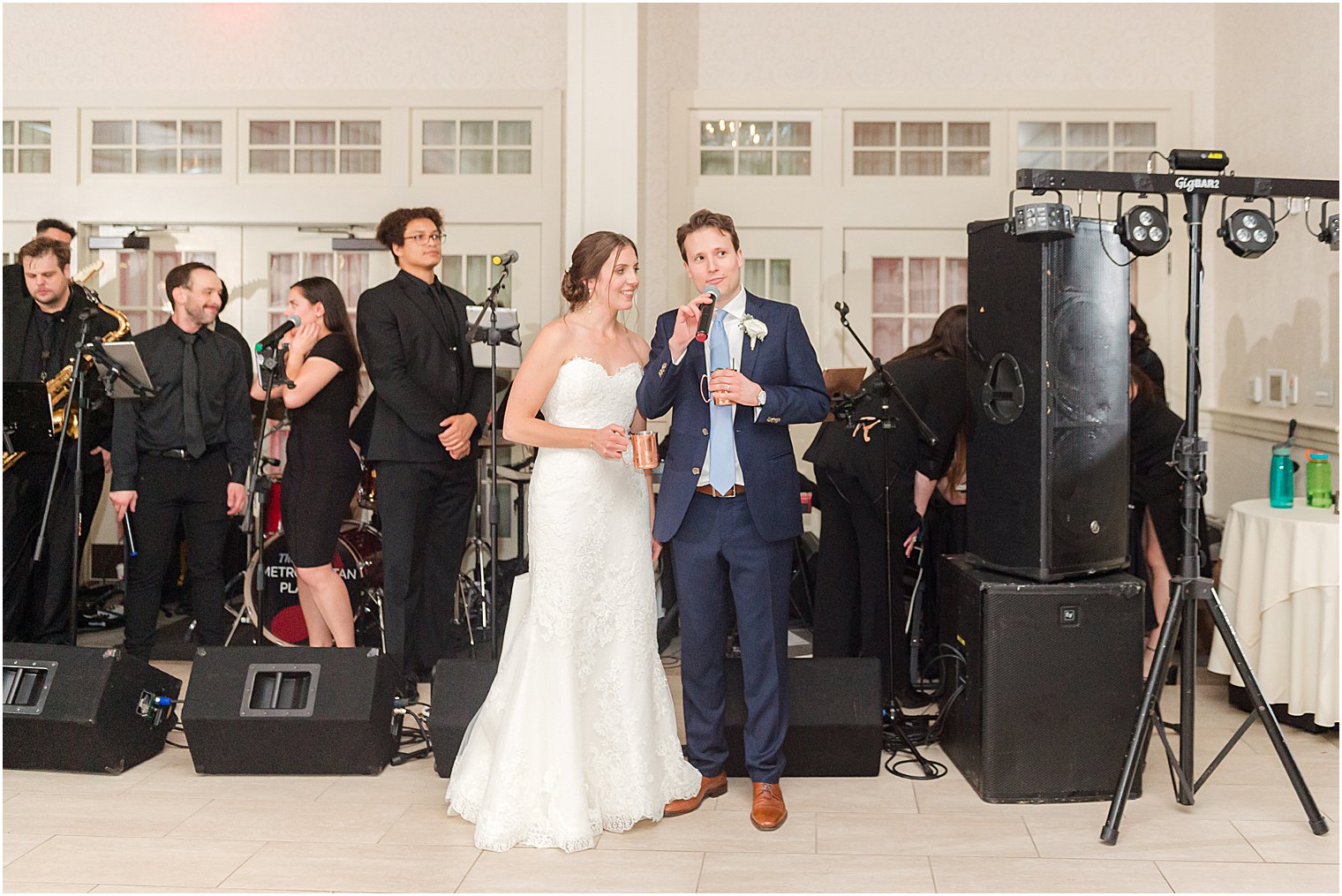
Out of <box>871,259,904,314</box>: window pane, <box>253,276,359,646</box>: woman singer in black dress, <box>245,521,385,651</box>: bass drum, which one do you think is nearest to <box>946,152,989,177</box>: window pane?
<box>871,259,904,314</box>: window pane

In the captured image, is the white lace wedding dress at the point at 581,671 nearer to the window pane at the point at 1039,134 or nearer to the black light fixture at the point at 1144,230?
the black light fixture at the point at 1144,230

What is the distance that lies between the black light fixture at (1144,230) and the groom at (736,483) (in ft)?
2.90

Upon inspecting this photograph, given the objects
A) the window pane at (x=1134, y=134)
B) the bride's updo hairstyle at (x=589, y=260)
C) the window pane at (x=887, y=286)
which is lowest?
the bride's updo hairstyle at (x=589, y=260)

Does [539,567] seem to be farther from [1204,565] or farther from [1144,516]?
[1204,565]

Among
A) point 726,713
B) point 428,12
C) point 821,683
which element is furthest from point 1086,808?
point 428,12

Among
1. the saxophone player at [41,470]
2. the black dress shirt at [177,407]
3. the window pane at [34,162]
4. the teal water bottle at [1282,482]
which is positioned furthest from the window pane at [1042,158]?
the window pane at [34,162]

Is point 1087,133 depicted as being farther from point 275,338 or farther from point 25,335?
point 25,335

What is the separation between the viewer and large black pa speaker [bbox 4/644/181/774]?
3.73 metres

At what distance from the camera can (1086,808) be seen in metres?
3.48

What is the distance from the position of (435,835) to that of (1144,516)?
295 cm

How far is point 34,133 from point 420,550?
12.7ft

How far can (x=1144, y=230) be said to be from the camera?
313 centimetres

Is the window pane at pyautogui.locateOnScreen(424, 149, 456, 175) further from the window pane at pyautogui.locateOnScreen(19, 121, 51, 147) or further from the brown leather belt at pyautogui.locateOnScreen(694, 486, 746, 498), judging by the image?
the brown leather belt at pyautogui.locateOnScreen(694, 486, 746, 498)

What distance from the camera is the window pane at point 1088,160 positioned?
6391mm
